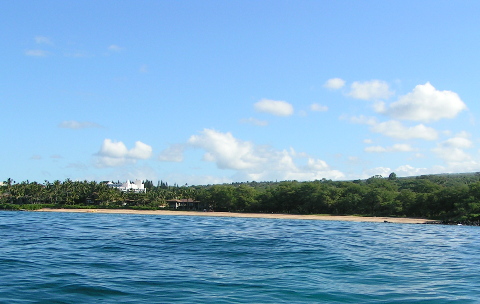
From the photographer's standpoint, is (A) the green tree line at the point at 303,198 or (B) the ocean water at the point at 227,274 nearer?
(B) the ocean water at the point at 227,274

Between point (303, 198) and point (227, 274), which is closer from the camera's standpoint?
point (227, 274)

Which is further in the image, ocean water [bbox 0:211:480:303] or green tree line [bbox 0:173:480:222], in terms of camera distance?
green tree line [bbox 0:173:480:222]

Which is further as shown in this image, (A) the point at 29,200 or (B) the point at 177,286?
(A) the point at 29,200

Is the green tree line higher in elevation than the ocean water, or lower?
higher

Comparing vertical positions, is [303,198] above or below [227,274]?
above

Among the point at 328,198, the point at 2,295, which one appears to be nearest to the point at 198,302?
the point at 2,295

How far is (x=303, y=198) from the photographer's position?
140m

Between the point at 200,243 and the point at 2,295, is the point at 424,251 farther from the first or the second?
the point at 2,295

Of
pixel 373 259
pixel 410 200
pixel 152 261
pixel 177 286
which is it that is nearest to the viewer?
pixel 177 286

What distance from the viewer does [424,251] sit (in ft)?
107

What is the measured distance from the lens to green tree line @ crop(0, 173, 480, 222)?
10962 cm

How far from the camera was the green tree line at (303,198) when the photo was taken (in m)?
110

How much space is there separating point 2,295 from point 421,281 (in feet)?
54.0

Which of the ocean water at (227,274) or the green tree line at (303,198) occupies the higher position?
the green tree line at (303,198)
